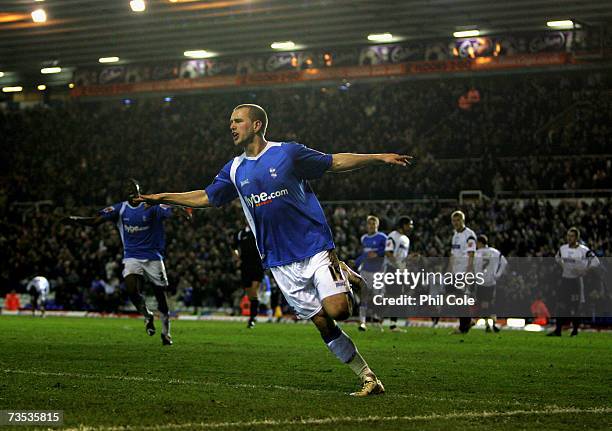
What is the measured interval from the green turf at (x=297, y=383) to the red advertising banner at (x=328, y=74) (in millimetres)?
21141

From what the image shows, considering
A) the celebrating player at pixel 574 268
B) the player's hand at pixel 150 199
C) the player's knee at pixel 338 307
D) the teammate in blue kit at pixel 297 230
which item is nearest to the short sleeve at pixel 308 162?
the teammate in blue kit at pixel 297 230

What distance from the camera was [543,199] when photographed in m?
33.1

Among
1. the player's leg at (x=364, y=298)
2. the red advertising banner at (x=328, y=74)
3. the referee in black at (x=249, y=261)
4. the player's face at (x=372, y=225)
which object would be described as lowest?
the player's leg at (x=364, y=298)

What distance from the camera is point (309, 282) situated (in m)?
8.33

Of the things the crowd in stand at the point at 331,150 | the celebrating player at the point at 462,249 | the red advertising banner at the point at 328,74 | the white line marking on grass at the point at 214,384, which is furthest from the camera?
the red advertising banner at the point at 328,74

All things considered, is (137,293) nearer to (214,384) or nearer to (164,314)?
(164,314)

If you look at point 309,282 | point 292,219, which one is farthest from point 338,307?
point 292,219

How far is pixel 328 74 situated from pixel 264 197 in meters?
32.5

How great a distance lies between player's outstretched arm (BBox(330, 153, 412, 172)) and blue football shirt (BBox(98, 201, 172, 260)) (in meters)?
7.92

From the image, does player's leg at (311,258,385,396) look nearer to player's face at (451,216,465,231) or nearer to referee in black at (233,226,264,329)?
player's face at (451,216,465,231)

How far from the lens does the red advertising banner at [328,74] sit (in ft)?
119

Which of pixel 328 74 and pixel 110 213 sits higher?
pixel 328 74

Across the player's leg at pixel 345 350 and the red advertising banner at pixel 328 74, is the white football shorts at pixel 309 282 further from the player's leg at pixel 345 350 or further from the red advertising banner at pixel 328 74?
the red advertising banner at pixel 328 74

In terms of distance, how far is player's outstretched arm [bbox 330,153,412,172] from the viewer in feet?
25.7
